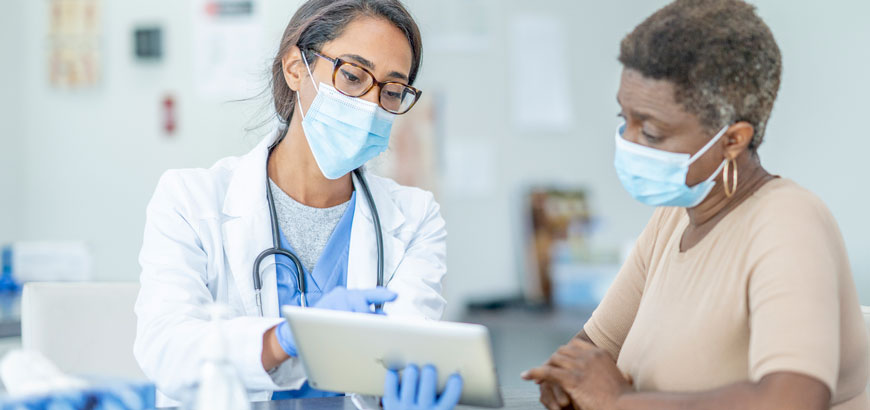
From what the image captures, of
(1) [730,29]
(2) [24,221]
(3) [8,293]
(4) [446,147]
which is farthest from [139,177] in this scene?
(1) [730,29]

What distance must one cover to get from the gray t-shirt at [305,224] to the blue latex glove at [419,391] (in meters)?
0.54

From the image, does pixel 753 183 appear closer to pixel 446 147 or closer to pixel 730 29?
pixel 730 29

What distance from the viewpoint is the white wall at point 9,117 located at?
11.3 feet

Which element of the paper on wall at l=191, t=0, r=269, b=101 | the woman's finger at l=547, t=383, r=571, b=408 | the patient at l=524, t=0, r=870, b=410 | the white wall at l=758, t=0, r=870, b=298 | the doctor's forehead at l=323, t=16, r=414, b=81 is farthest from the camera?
the paper on wall at l=191, t=0, r=269, b=101

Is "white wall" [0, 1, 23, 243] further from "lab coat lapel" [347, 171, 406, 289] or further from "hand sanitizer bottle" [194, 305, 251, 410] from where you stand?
"hand sanitizer bottle" [194, 305, 251, 410]

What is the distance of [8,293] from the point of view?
2494mm

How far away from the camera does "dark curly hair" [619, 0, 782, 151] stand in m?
1.10

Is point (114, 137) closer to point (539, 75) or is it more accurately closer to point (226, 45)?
point (226, 45)

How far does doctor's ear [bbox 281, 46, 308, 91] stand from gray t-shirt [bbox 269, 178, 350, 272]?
0.65 feet

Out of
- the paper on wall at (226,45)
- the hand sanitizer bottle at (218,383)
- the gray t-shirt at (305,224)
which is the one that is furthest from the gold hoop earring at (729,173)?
the paper on wall at (226,45)

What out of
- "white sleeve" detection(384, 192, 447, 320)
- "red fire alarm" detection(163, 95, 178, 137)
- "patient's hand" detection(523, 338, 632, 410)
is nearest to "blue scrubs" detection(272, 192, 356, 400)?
"white sleeve" detection(384, 192, 447, 320)

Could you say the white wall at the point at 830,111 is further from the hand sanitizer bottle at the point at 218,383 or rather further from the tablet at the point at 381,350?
the hand sanitizer bottle at the point at 218,383

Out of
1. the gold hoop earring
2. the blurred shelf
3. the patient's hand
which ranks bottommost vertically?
the blurred shelf

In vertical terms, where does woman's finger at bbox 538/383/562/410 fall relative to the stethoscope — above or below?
below
